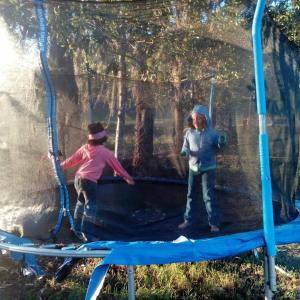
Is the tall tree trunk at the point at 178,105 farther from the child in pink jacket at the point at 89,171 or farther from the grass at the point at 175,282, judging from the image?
the grass at the point at 175,282

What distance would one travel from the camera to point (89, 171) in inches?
134

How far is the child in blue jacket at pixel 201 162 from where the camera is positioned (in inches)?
138

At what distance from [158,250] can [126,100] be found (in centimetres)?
149

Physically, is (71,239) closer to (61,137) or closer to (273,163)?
(61,137)

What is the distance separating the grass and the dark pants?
52cm

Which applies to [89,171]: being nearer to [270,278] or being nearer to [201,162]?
[201,162]

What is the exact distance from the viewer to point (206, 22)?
349cm

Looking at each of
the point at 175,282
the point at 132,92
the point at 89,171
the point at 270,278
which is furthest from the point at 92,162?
the point at 270,278

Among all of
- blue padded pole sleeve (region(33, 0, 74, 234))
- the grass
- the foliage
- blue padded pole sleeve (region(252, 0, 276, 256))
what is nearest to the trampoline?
blue padded pole sleeve (region(33, 0, 74, 234))

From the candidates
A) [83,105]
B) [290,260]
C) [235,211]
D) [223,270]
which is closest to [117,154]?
[83,105]

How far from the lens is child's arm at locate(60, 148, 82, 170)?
3.48 metres

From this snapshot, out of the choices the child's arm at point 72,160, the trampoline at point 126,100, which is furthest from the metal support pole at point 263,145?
the child's arm at point 72,160

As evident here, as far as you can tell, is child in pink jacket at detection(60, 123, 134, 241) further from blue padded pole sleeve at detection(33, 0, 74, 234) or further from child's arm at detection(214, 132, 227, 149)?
child's arm at detection(214, 132, 227, 149)

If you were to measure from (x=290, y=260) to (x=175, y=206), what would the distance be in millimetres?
1220
